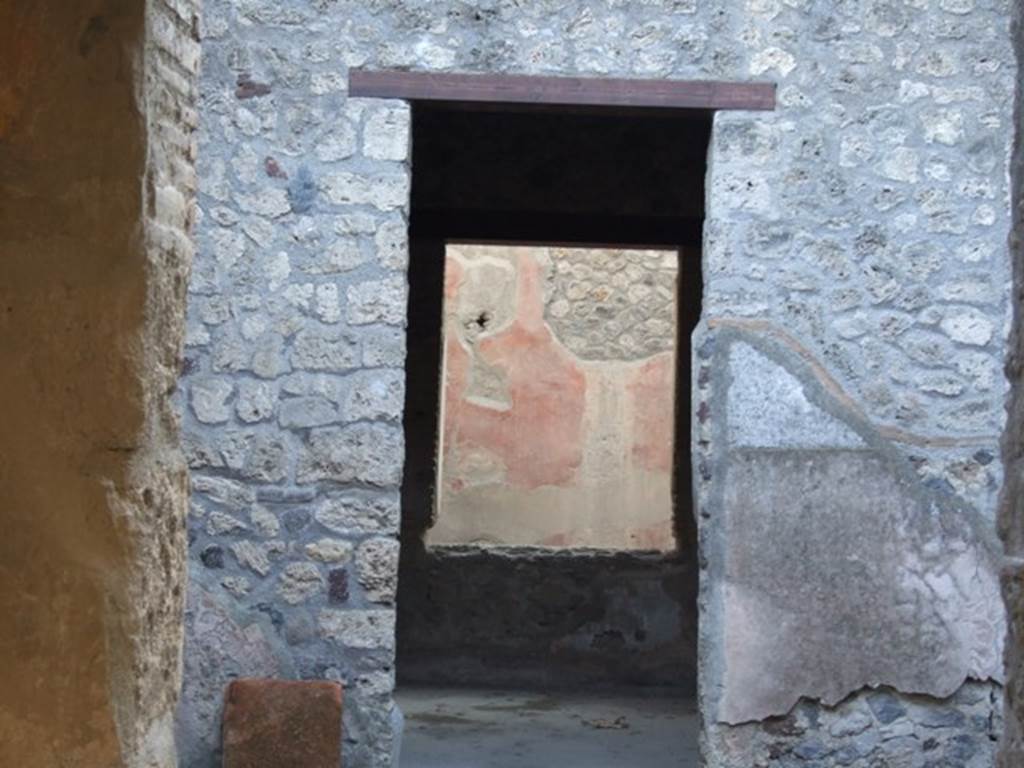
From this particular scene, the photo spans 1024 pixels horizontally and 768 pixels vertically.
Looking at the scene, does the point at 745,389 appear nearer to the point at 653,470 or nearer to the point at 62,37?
the point at 62,37

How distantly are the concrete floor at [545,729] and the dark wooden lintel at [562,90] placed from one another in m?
2.56

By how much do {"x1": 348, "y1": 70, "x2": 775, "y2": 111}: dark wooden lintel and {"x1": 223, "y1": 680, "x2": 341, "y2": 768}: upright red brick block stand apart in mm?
2055

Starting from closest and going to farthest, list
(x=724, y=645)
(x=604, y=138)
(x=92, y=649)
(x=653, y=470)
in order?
(x=92, y=649), (x=724, y=645), (x=604, y=138), (x=653, y=470)

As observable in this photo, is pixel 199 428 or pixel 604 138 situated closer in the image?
pixel 199 428

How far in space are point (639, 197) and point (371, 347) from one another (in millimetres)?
3425

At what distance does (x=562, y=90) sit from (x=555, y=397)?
27.7ft

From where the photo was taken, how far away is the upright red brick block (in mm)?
5379

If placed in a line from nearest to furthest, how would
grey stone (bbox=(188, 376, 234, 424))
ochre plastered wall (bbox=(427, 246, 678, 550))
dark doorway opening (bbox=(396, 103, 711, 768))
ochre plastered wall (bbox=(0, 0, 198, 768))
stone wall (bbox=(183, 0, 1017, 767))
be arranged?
ochre plastered wall (bbox=(0, 0, 198, 768)) → stone wall (bbox=(183, 0, 1017, 767)) → grey stone (bbox=(188, 376, 234, 424)) → dark doorway opening (bbox=(396, 103, 711, 768)) → ochre plastered wall (bbox=(427, 246, 678, 550))

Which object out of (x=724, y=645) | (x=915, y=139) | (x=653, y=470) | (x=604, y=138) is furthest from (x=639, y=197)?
(x=653, y=470)

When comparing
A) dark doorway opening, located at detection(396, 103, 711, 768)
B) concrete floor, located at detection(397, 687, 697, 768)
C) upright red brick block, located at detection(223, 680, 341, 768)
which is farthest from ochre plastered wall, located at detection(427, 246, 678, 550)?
upright red brick block, located at detection(223, 680, 341, 768)

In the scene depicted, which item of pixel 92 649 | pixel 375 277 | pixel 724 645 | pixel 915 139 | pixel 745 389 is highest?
pixel 915 139

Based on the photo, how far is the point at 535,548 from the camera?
9.57m

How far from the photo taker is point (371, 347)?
18.4ft

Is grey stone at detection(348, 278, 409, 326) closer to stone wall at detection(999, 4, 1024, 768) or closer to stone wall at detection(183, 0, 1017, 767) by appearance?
stone wall at detection(183, 0, 1017, 767)
